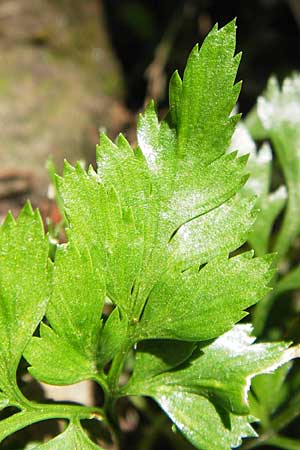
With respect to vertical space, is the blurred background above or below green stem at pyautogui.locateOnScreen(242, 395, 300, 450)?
above

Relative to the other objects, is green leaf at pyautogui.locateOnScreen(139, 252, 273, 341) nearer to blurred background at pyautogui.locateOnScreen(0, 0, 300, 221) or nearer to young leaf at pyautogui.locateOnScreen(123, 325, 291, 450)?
young leaf at pyautogui.locateOnScreen(123, 325, 291, 450)

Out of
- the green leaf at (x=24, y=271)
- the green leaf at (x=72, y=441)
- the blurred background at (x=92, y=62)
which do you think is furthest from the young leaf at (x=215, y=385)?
the blurred background at (x=92, y=62)

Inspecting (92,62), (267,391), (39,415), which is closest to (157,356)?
(39,415)

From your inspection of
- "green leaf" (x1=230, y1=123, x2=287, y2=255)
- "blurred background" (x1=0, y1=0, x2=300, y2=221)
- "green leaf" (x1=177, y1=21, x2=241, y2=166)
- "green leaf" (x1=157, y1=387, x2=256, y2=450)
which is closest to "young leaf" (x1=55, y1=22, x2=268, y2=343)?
"green leaf" (x1=177, y1=21, x2=241, y2=166)

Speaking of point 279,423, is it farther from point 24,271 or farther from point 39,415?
point 24,271

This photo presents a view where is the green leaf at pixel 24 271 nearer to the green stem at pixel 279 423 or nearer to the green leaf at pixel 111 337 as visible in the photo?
the green leaf at pixel 111 337
